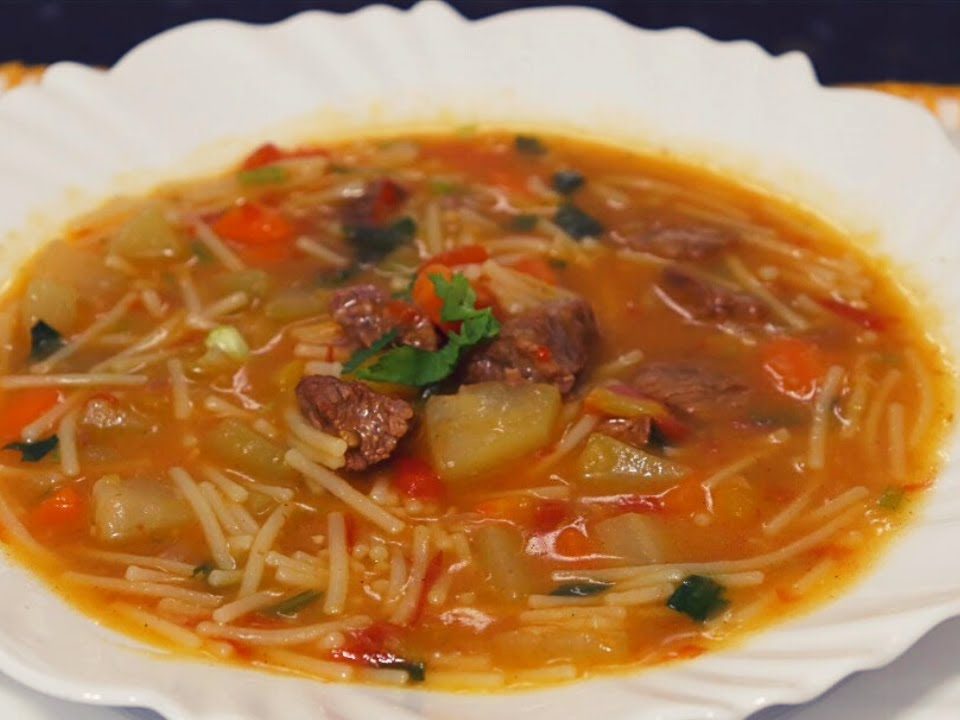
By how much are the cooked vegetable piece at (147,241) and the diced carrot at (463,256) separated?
4.03 ft

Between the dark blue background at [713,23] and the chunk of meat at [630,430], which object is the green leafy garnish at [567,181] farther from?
the dark blue background at [713,23]

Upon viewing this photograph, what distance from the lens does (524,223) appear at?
20.4ft

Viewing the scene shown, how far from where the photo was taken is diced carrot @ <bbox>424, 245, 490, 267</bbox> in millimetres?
5711

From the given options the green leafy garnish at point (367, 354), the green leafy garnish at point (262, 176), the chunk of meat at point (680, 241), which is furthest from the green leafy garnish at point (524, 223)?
the green leafy garnish at point (367, 354)

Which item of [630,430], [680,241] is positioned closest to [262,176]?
[680,241]

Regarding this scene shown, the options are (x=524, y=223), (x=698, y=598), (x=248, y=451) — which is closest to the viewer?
(x=698, y=598)

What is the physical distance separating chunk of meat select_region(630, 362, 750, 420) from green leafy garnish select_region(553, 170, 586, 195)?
1.69 metres

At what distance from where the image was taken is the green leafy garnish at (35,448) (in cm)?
477

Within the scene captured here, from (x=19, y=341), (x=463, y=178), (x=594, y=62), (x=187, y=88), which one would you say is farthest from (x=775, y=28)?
(x=19, y=341)

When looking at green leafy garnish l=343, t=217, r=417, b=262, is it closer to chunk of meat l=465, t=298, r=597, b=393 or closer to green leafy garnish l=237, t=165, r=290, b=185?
green leafy garnish l=237, t=165, r=290, b=185

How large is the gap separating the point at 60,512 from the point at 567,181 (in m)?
3.20

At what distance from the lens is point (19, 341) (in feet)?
17.8

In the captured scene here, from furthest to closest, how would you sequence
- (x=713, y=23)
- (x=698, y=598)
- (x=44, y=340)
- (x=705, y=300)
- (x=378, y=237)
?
(x=713, y=23) → (x=378, y=237) → (x=705, y=300) → (x=44, y=340) → (x=698, y=598)

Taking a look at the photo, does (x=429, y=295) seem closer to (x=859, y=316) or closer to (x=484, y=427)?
(x=484, y=427)
